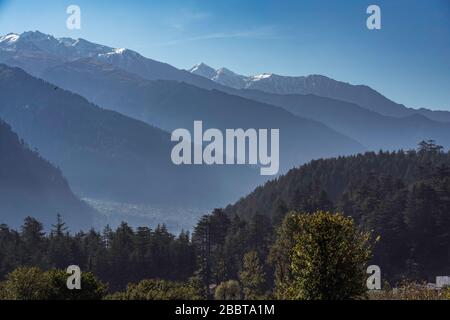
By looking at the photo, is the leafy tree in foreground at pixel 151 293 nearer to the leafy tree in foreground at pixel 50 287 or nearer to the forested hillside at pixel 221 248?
the leafy tree in foreground at pixel 50 287

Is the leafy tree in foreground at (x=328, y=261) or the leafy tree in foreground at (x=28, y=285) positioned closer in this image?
the leafy tree in foreground at (x=328, y=261)

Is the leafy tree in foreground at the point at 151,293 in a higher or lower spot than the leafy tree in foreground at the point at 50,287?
lower

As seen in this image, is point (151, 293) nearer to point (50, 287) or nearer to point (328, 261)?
point (50, 287)

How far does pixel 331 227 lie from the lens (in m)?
30.4

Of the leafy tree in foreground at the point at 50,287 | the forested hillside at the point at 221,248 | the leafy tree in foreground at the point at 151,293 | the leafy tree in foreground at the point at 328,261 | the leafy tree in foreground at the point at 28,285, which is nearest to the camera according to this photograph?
the leafy tree in foreground at the point at 328,261

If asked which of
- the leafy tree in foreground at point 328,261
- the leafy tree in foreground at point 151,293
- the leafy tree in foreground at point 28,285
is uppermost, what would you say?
the leafy tree in foreground at point 328,261

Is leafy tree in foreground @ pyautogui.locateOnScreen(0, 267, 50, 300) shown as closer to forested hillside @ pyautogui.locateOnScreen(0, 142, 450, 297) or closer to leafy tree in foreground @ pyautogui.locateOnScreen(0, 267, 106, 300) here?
leafy tree in foreground @ pyautogui.locateOnScreen(0, 267, 106, 300)

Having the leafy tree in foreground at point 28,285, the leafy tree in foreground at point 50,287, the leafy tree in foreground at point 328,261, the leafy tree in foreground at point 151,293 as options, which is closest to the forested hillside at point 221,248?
the leafy tree in foreground at point 151,293

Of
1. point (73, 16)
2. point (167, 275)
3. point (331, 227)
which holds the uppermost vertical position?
point (73, 16)

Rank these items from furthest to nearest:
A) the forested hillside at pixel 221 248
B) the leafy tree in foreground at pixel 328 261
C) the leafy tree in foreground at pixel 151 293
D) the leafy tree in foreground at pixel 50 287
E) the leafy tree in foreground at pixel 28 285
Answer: the forested hillside at pixel 221 248
the leafy tree in foreground at pixel 151 293
the leafy tree in foreground at pixel 28 285
the leafy tree in foreground at pixel 50 287
the leafy tree in foreground at pixel 328 261

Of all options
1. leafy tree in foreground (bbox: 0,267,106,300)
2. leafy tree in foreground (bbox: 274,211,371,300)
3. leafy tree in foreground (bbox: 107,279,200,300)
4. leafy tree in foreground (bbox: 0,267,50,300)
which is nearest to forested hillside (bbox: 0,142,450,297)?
leafy tree in foreground (bbox: 107,279,200,300)
